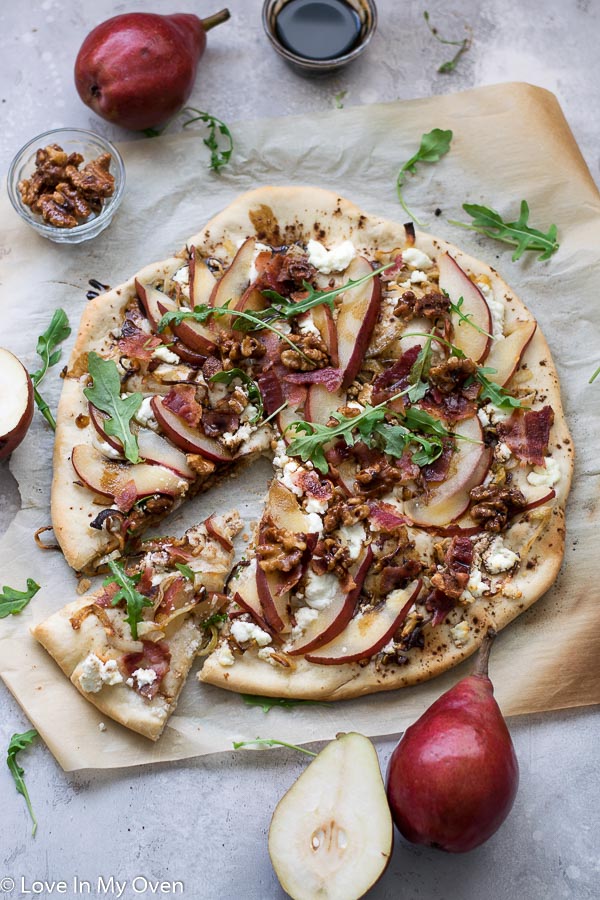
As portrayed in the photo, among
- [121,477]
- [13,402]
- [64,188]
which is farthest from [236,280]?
[13,402]

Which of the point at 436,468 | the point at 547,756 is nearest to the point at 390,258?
the point at 436,468

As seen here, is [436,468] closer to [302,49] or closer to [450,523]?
[450,523]

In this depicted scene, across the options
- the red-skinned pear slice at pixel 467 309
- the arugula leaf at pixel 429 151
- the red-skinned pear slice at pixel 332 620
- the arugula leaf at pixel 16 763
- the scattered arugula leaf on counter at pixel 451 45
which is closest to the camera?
the red-skinned pear slice at pixel 332 620

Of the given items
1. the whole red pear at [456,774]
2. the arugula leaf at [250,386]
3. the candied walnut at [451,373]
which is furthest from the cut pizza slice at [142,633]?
the candied walnut at [451,373]

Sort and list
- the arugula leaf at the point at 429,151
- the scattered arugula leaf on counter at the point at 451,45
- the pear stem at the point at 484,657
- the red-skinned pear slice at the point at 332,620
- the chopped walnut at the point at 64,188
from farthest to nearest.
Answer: the scattered arugula leaf on counter at the point at 451,45
the arugula leaf at the point at 429,151
the chopped walnut at the point at 64,188
the red-skinned pear slice at the point at 332,620
the pear stem at the point at 484,657

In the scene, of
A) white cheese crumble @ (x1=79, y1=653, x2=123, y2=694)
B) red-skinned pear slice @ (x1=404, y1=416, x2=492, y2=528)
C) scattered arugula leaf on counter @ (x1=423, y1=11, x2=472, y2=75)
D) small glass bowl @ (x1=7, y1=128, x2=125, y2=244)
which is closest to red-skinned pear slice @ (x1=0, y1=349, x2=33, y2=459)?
small glass bowl @ (x1=7, y1=128, x2=125, y2=244)

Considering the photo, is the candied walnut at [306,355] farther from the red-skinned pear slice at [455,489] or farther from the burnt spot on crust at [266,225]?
the red-skinned pear slice at [455,489]

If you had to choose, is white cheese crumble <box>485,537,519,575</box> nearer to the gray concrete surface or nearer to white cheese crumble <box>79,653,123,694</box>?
the gray concrete surface
